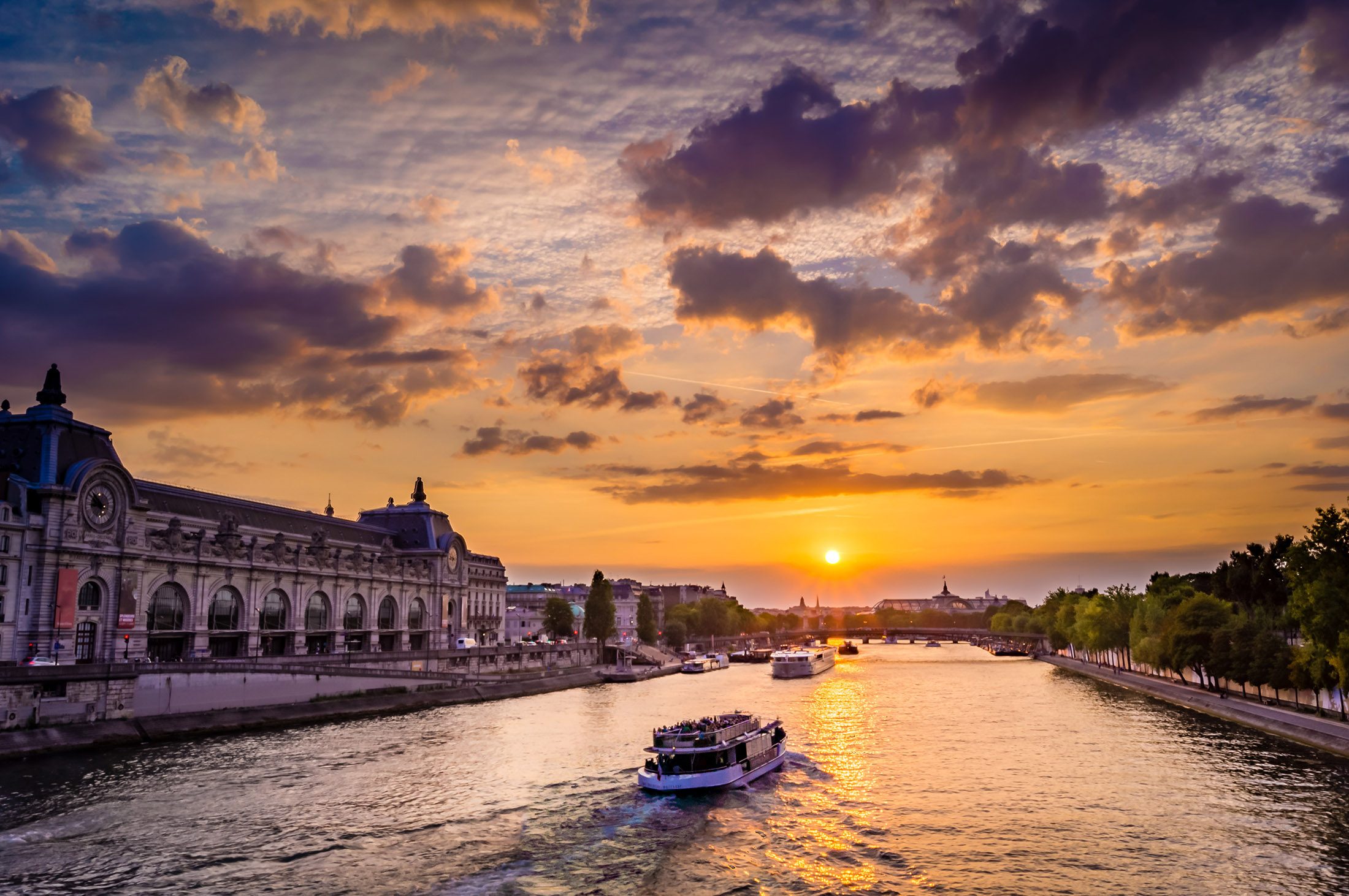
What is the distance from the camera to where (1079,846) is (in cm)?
4669

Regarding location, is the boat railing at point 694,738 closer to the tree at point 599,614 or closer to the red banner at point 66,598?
the red banner at point 66,598

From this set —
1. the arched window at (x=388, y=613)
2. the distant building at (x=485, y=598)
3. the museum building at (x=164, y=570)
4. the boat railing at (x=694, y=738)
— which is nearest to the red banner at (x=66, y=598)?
the museum building at (x=164, y=570)

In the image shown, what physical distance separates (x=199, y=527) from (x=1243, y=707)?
109480 mm

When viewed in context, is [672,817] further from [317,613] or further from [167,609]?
[317,613]

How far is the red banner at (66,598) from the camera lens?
83250 millimetres

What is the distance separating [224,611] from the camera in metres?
107

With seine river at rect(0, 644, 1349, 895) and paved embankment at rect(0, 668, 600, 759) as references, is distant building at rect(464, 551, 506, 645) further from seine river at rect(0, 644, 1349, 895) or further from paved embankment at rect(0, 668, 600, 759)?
seine river at rect(0, 644, 1349, 895)

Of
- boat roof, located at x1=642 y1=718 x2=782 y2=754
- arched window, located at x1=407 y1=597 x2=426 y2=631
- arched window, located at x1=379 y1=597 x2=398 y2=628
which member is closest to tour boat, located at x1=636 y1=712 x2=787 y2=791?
boat roof, located at x1=642 y1=718 x2=782 y2=754

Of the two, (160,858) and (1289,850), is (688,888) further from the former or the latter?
(1289,850)

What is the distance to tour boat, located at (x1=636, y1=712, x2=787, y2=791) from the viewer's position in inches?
2325

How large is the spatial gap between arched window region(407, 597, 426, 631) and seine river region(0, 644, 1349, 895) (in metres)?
61.0

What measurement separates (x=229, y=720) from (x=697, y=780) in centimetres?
4823

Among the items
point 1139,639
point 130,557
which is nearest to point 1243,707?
point 1139,639

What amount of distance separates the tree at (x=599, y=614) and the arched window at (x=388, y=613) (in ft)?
174
